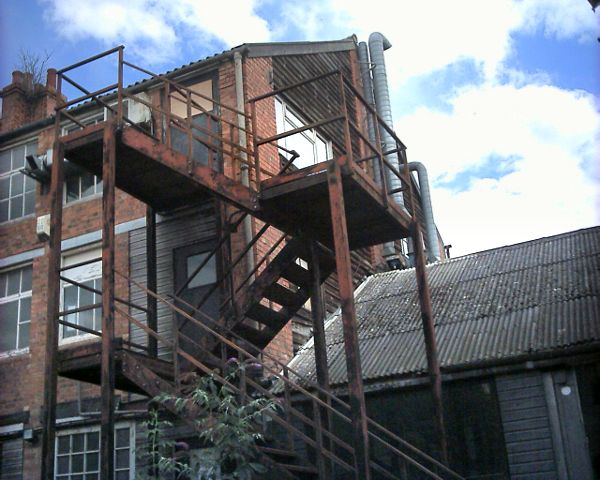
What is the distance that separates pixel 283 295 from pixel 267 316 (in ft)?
1.28

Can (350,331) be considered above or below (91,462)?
above

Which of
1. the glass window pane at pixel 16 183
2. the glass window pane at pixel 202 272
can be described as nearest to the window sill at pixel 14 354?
the glass window pane at pixel 16 183

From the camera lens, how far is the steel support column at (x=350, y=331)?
776 cm

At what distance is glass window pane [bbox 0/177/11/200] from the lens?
50.3 ft

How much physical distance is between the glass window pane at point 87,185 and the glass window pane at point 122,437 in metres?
4.66

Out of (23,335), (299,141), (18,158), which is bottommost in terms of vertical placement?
(23,335)

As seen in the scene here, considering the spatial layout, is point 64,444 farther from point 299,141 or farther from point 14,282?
point 299,141

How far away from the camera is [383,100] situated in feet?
63.7

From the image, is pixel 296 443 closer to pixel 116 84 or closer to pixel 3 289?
pixel 116 84

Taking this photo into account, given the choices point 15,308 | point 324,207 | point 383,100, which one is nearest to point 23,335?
point 15,308

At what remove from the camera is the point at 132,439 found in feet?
39.7

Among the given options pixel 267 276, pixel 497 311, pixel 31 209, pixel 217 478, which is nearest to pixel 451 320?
pixel 497 311

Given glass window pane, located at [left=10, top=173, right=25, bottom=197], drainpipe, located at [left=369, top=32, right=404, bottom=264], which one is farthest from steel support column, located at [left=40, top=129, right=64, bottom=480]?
drainpipe, located at [left=369, top=32, right=404, bottom=264]

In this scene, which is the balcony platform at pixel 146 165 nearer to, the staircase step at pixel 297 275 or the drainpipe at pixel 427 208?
the staircase step at pixel 297 275
